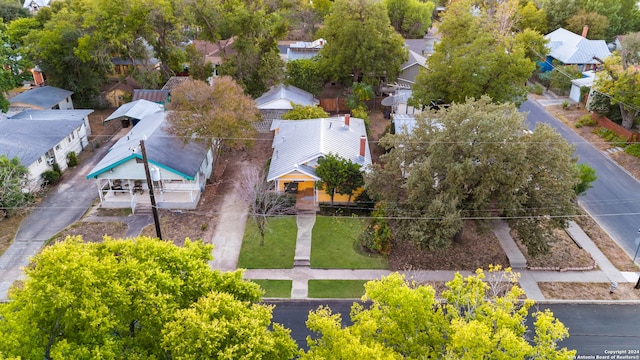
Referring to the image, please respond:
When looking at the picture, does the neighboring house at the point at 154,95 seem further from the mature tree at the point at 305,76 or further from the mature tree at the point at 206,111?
the mature tree at the point at 206,111

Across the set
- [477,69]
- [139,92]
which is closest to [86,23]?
[139,92]

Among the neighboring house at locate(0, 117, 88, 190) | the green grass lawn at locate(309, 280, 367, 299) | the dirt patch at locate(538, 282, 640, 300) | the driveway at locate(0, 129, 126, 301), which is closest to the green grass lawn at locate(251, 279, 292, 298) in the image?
the green grass lawn at locate(309, 280, 367, 299)

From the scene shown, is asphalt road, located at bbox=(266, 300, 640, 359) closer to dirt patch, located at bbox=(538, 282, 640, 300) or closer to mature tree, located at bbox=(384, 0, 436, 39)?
dirt patch, located at bbox=(538, 282, 640, 300)

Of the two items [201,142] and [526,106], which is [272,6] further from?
[526,106]

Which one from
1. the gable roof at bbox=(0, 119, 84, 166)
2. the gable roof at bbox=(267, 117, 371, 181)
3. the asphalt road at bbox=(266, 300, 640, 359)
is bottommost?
the asphalt road at bbox=(266, 300, 640, 359)

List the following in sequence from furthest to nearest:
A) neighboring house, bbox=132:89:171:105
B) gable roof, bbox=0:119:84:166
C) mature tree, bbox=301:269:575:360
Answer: neighboring house, bbox=132:89:171:105
gable roof, bbox=0:119:84:166
mature tree, bbox=301:269:575:360
